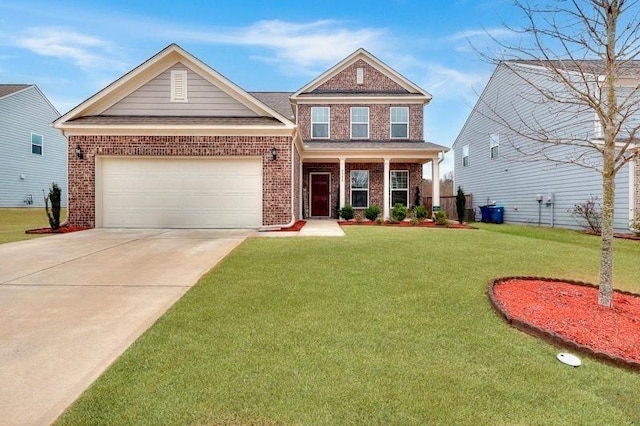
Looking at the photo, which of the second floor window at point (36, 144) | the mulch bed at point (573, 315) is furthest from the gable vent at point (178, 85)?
the second floor window at point (36, 144)

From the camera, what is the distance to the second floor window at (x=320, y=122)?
17.9 metres

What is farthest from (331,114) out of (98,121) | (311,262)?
(311,262)

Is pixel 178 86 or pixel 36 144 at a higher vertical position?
pixel 178 86

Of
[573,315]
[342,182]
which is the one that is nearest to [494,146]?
[342,182]

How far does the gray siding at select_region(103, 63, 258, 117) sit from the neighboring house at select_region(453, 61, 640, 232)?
855 centimetres

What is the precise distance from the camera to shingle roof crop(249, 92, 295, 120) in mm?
18125

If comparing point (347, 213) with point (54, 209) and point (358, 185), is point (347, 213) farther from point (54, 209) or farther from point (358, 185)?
point (54, 209)

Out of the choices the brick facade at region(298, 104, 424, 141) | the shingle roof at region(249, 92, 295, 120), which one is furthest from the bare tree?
the shingle roof at region(249, 92, 295, 120)

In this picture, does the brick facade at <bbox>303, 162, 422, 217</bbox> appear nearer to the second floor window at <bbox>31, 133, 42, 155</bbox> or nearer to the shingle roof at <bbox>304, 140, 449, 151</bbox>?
the shingle roof at <bbox>304, 140, 449, 151</bbox>

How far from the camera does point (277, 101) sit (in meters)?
19.4

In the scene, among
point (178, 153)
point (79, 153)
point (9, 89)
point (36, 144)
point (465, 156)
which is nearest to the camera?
point (79, 153)

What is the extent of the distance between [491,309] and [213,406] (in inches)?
121

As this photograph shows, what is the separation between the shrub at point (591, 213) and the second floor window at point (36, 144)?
29.1 m

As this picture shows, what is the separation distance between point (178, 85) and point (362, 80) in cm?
909
